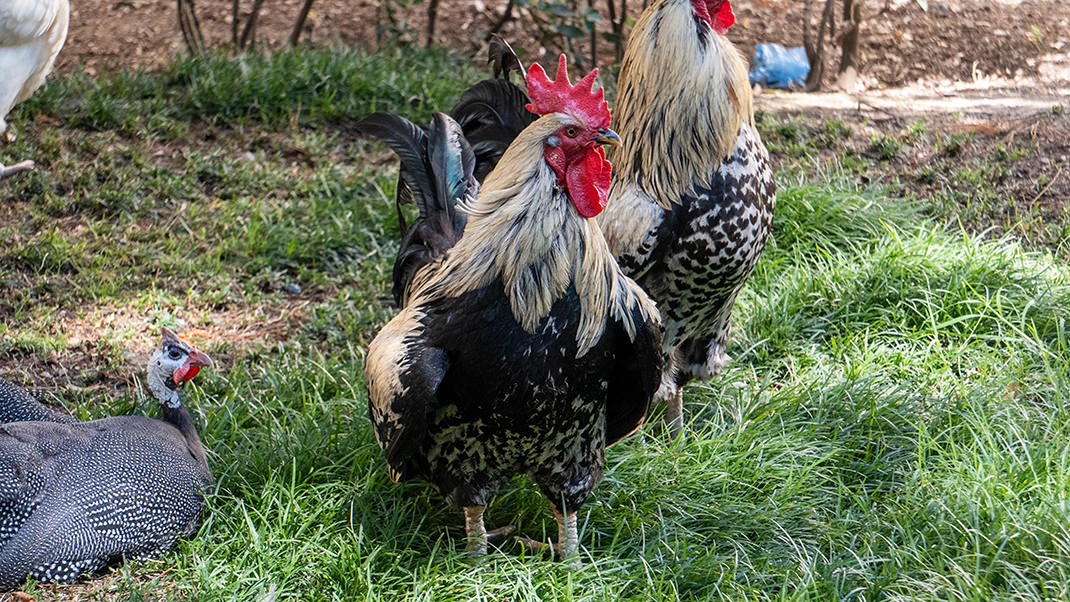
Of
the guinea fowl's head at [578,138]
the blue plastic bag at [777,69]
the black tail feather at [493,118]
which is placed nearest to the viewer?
the guinea fowl's head at [578,138]

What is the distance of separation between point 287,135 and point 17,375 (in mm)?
2471

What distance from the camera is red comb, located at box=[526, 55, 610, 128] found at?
2.82 metres

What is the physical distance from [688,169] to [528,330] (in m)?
1.04

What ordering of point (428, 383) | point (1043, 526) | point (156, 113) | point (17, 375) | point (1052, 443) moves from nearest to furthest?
point (428, 383)
point (1043, 526)
point (1052, 443)
point (17, 375)
point (156, 113)

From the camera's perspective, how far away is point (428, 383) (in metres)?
2.82

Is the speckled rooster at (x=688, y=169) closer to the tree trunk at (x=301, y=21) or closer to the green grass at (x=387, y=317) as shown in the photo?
the green grass at (x=387, y=317)

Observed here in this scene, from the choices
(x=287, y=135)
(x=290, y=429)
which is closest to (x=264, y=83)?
(x=287, y=135)

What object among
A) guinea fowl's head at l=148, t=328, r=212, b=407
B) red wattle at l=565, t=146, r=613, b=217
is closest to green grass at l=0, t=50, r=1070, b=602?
guinea fowl's head at l=148, t=328, r=212, b=407

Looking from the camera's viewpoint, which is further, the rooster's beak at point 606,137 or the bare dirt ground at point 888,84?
the bare dirt ground at point 888,84

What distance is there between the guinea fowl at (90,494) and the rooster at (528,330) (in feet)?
2.91

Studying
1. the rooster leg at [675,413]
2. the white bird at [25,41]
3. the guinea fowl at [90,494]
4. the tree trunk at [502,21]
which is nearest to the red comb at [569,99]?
the rooster leg at [675,413]

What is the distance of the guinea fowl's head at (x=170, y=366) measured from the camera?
380 cm

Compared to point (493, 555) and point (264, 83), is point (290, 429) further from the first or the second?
point (264, 83)

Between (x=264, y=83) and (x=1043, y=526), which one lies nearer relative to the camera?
(x=1043, y=526)
